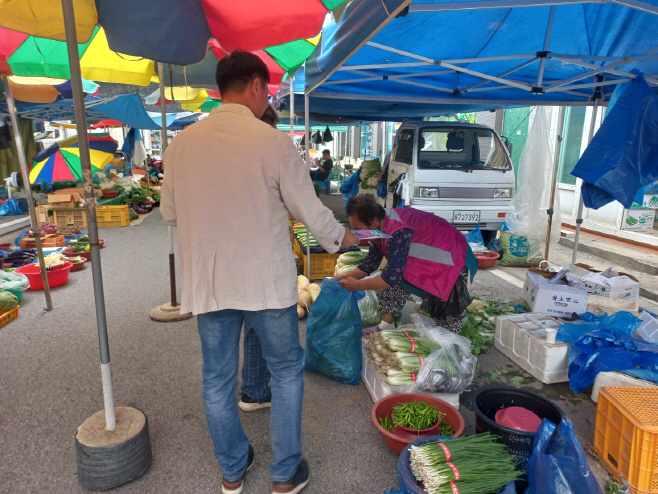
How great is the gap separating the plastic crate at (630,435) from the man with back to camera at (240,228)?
1712 millimetres

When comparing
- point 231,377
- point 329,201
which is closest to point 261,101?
point 231,377

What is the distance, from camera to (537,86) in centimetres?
479

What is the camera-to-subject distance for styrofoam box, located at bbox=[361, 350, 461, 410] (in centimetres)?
284

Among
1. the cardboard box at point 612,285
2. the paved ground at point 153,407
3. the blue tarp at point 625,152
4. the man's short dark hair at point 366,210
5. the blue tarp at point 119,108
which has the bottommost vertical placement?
the paved ground at point 153,407

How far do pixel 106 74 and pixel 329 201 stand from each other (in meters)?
9.64

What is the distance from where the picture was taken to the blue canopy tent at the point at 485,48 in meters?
2.95

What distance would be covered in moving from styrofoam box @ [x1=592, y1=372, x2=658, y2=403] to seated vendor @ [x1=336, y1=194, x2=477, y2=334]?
3.52ft

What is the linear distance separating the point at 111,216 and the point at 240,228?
907 centimetres

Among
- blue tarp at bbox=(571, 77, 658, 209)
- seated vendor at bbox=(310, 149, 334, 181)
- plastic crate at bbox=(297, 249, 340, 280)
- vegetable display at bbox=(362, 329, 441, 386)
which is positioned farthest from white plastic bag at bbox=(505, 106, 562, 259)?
seated vendor at bbox=(310, 149, 334, 181)

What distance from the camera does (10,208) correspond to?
11.1 meters

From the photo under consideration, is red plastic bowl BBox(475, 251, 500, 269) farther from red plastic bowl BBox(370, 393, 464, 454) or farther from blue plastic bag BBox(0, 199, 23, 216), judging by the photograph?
blue plastic bag BBox(0, 199, 23, 216)

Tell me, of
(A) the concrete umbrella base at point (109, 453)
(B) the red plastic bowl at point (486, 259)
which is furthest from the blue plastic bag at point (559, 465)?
(B) the red plastic bowl at point (486, 259)

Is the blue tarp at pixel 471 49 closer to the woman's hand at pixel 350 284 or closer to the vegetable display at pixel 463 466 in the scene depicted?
the woman's hand at pixel 350 284

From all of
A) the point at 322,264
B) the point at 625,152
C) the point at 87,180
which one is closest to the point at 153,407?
the point at 87,180
